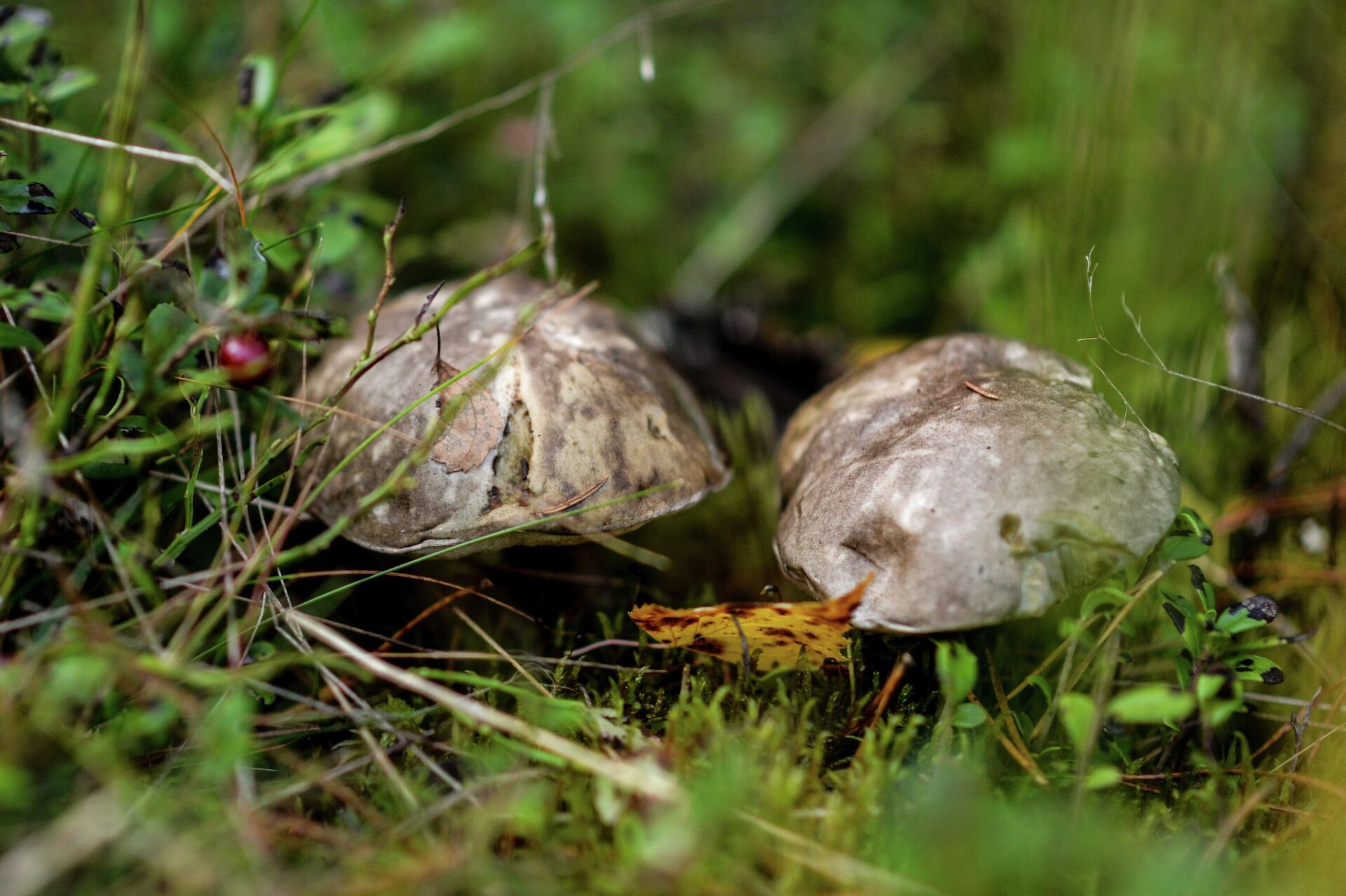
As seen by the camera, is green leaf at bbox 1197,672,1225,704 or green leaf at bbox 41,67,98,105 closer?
green leaf at bbox 1197,672,1225,704

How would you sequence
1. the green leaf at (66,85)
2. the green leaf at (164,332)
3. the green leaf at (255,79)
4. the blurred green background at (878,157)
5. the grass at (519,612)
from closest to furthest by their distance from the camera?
the grass at (519,612) → the green leaf at (164,332) → the green leaf at (66,85) → the green leaf at (255,79) → the blurred green background at (878,157)

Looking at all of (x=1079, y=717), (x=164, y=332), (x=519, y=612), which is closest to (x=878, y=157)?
(x=519, y=612)

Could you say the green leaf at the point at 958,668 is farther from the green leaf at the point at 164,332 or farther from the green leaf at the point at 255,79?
→ the green leaf at the point at 255,79

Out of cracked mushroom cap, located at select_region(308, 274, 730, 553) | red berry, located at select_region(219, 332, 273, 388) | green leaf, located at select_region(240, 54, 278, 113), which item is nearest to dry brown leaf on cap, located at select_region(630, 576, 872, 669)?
cracked mushroom cap, located at select_region(308, 274, 730, 553)

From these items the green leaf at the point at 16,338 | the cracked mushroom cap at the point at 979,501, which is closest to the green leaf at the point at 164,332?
the green leaf at the point at 16,338

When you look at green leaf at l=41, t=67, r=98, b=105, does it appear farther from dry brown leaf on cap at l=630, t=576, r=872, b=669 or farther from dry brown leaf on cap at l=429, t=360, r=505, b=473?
dry brown leaf on cap at l=630, t=576, r=872, b=669

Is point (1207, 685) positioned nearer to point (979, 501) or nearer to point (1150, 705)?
point (1150, 705)
